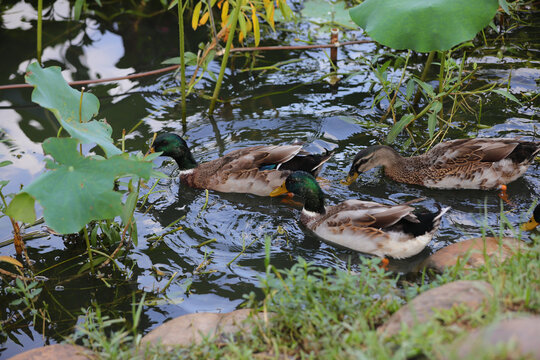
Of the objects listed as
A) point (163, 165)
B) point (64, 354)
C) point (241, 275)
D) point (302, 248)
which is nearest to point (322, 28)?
point (163, 165)

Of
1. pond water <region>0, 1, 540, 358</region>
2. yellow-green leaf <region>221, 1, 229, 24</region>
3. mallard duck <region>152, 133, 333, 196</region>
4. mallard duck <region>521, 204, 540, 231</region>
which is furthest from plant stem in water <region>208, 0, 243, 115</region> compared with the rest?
mallard duck <region>521, 204, 540, 231</region>

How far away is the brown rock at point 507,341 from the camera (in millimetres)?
2273

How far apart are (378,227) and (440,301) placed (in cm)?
182

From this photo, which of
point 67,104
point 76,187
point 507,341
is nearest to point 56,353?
point 76,187

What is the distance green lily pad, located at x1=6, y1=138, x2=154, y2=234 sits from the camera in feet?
12.5

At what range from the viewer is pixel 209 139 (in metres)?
7.02

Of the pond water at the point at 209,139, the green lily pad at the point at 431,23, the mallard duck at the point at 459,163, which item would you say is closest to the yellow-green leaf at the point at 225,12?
the pond water at the point at 209,139

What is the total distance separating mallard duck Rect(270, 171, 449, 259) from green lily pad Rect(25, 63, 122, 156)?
6.60ft

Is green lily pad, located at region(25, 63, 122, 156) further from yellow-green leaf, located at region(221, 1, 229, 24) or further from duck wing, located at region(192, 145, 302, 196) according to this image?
yellow-green leaf, located at region(221, 1, 229, 24)

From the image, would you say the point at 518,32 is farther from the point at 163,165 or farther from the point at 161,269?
the point at 161,269

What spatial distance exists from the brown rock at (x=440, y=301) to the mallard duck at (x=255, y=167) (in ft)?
9.43

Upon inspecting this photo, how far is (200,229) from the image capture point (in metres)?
5.43

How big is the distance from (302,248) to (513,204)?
2.07 metres

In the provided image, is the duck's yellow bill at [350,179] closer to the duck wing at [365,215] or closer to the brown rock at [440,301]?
the duck wing at [365,215]
